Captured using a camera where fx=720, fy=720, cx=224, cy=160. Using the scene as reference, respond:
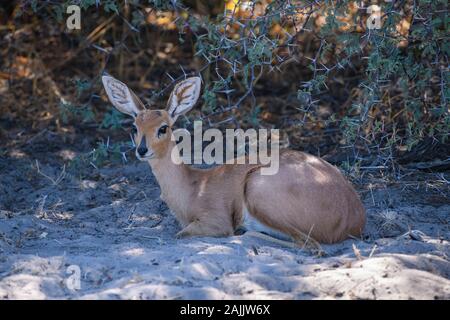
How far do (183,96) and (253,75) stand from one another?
33.7 inches

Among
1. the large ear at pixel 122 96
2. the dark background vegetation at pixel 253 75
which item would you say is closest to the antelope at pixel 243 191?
the large ear at pixel 122 96

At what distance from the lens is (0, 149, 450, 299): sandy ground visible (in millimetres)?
5117

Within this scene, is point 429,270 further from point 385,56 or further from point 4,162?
point 4,162

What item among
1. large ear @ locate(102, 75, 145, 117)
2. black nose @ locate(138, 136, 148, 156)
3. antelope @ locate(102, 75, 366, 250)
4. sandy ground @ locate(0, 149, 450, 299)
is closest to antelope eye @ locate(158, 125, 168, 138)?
antelope @ locate(102, 75, 366, 250)

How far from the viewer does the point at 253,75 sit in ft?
25.6

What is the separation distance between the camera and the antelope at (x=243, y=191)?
6.48 metres

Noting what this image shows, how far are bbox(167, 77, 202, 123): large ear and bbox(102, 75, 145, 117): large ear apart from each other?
334 mm

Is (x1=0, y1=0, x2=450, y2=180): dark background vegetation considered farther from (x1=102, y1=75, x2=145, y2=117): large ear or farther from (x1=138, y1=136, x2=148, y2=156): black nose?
(x1=138, y1=136, x2=148, y2=156): black nose

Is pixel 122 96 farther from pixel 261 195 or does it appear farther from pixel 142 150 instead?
pixel 261 195

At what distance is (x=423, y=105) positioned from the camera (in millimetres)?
8547

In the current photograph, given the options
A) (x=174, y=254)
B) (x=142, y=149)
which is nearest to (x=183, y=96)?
(x=142, y=149)

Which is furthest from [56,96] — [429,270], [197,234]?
[429,270]

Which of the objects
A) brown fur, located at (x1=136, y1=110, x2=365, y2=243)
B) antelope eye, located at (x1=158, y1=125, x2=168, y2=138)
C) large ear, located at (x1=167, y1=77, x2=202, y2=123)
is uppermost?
large ear, located at (x1=167, y1=77, x2=202, y2=123)

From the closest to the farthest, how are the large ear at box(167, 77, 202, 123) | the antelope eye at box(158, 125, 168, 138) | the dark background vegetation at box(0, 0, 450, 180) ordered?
the antelope eye at box(158, 125, 168, 138)
the large ear at box(167, 77, 202, 123)
the dark background vegetation at box(0, 0, 450, 180)
